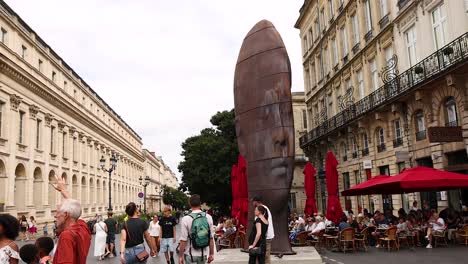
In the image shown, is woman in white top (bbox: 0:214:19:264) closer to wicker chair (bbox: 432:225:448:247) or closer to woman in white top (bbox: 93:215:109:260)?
woman in white top (bbox: 93:215:109:260)

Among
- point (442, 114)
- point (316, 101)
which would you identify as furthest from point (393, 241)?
point (316, 101)

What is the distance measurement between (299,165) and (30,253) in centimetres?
4443

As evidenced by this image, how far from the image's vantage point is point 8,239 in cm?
415

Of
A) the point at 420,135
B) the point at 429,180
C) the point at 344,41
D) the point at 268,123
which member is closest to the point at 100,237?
the point at 268,123

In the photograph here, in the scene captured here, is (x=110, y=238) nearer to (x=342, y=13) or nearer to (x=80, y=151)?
(x=342, y=13)

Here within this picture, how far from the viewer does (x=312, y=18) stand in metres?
38.7

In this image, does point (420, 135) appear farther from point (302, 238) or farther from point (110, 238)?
point (110, 238)

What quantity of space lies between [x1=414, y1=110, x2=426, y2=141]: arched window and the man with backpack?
16.8 metres

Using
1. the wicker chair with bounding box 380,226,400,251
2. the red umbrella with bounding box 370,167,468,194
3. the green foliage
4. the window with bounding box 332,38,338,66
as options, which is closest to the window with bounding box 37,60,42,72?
the window with bounding box 332,38,338,66

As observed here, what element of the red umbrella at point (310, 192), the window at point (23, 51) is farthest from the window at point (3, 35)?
the red umbrella at point (310, 192)

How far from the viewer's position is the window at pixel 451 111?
1792 cm

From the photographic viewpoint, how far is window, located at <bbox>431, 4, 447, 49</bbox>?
18.3 meters

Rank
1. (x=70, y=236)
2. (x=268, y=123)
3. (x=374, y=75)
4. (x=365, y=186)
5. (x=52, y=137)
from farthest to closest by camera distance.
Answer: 1. (x=52, y=137)
2. (x=374, y=75)
3. (x=365, y=186)
4. (x=268, y=123)
5. (x=70, y=236)

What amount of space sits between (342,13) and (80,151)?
31467 mm
